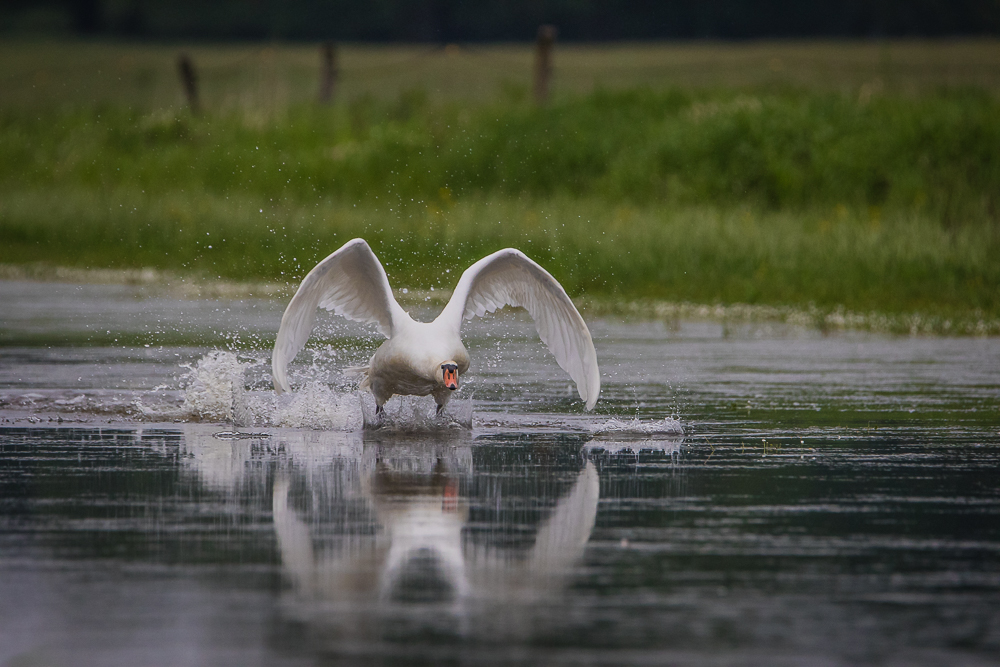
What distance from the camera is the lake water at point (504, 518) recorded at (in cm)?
531

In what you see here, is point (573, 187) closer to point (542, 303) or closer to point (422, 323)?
point (542, 303)

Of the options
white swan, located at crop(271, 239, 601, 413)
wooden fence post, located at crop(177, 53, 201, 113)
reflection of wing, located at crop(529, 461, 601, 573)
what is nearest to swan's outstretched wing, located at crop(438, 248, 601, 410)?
white swan, located at crop(271, 239, 601, 413)

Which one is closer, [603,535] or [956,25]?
[603,535]

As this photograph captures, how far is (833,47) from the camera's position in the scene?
167 feet

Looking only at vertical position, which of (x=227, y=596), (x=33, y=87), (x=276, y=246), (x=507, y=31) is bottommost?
(x=227, y=596)

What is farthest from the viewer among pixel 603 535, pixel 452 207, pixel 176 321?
pixel 452 207

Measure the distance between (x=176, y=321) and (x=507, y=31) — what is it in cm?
4274

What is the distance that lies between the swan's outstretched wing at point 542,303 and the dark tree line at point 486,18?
43392mm

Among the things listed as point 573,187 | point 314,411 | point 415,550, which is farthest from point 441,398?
point 573,187

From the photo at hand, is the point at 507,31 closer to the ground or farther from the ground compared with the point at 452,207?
farther from the ground

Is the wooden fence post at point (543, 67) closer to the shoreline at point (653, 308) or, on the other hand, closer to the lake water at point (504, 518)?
the shoreline at point (653, 308)

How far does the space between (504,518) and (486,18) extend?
51.9 meters

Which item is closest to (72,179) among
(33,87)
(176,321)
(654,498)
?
(176,321)

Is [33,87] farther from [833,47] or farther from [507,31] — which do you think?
[833,47]
